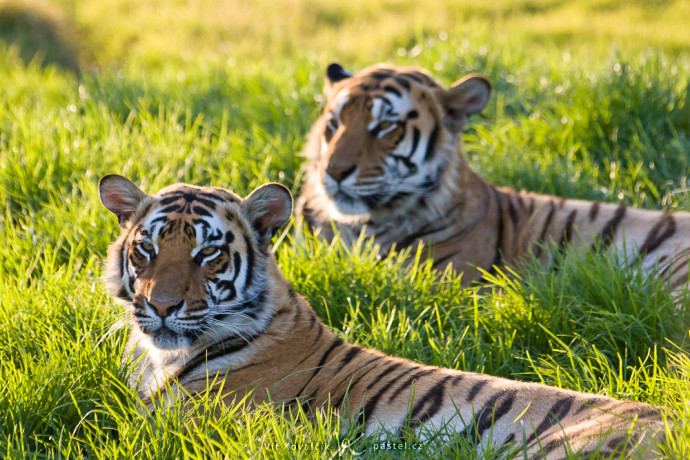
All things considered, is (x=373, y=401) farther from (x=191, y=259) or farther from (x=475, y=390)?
(x=191, y=259)

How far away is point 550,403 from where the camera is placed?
2.34 meters

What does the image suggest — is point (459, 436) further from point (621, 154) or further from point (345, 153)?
point (621, 154)

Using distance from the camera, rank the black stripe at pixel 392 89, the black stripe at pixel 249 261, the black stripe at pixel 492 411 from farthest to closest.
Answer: the black stripe at pixel 392 89 < the black stripe at pixel 249 261 < the black stripe at pixel 492 411

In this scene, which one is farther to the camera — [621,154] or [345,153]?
[621,154]

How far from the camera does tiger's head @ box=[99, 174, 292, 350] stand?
2.66 meters

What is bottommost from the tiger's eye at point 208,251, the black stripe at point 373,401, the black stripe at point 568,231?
the black stripe at point 373,401

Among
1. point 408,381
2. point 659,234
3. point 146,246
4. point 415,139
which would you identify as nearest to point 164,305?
point 146,246

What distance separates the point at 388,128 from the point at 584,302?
1.55 meters

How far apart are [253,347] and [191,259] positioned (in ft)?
1.22

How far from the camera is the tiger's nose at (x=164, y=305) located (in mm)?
2609

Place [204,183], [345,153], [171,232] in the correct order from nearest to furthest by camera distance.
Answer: [171,232]
[345,153]
[204,183]

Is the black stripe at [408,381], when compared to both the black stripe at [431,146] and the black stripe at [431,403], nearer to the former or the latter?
the black stripe at [431,403]

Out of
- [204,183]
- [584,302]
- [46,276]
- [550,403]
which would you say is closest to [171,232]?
[46,276]

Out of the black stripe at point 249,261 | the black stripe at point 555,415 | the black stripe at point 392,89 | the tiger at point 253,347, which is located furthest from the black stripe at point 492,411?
the black stripe at point 392,89
